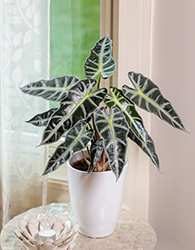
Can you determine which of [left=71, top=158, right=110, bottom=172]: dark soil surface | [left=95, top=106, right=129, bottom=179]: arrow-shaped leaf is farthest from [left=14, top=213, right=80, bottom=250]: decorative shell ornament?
[left=95, top=106, right=129, bottom=179]: arrow-shaped leaf

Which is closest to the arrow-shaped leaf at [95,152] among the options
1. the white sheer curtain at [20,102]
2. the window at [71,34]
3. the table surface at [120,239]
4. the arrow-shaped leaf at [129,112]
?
the arrow-shaped leaf at [129,112]

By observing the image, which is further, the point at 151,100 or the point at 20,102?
the point at 20,102

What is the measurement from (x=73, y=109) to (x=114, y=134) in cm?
12

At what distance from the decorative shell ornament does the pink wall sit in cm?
42

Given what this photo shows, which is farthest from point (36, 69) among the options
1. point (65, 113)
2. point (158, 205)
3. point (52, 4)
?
point (158, 205)

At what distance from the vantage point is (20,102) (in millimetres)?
1299

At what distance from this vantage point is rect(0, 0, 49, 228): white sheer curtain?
1224mm

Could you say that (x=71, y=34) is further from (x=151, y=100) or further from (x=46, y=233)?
(x=46, y=233)

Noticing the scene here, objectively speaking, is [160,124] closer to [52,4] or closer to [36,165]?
[36,165]

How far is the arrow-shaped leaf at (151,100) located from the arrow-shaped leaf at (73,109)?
9 cm

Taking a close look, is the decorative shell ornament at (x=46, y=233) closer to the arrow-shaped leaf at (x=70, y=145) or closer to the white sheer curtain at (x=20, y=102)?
the arrow-shaped leaf at (x=70, y=145)

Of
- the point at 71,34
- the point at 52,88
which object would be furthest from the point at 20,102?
the point at 52,88

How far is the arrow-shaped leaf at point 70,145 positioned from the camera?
82 cm

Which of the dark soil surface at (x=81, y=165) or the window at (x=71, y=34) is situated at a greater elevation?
the window at (x=71, y=34)
